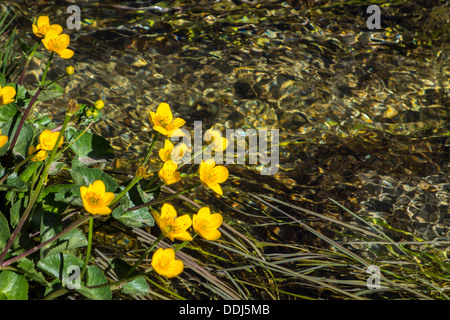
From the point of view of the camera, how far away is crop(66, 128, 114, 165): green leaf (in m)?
1.18

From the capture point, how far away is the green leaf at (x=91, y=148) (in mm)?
1182

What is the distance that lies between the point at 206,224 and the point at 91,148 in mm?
414

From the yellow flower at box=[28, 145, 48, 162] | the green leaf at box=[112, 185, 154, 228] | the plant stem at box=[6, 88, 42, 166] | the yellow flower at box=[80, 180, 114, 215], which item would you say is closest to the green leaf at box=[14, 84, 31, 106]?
the plant stem at box=[6, 88, 42, 166]

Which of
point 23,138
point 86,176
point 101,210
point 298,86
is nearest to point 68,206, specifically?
point 86,176

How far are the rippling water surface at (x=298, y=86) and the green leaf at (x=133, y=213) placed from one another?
1.53 feet

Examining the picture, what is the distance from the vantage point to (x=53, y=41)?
1.08m

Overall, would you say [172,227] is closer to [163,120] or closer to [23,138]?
[163,120]

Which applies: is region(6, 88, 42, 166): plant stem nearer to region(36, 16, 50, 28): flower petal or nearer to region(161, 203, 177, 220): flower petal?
region(36, 16, 50, 28): flower petal

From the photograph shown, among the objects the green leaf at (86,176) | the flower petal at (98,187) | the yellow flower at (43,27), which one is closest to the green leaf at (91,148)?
the green leaf at (86,176)

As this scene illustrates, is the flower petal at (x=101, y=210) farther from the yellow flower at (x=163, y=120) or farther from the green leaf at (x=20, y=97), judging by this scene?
the green leaf at (x=20, y=97)
